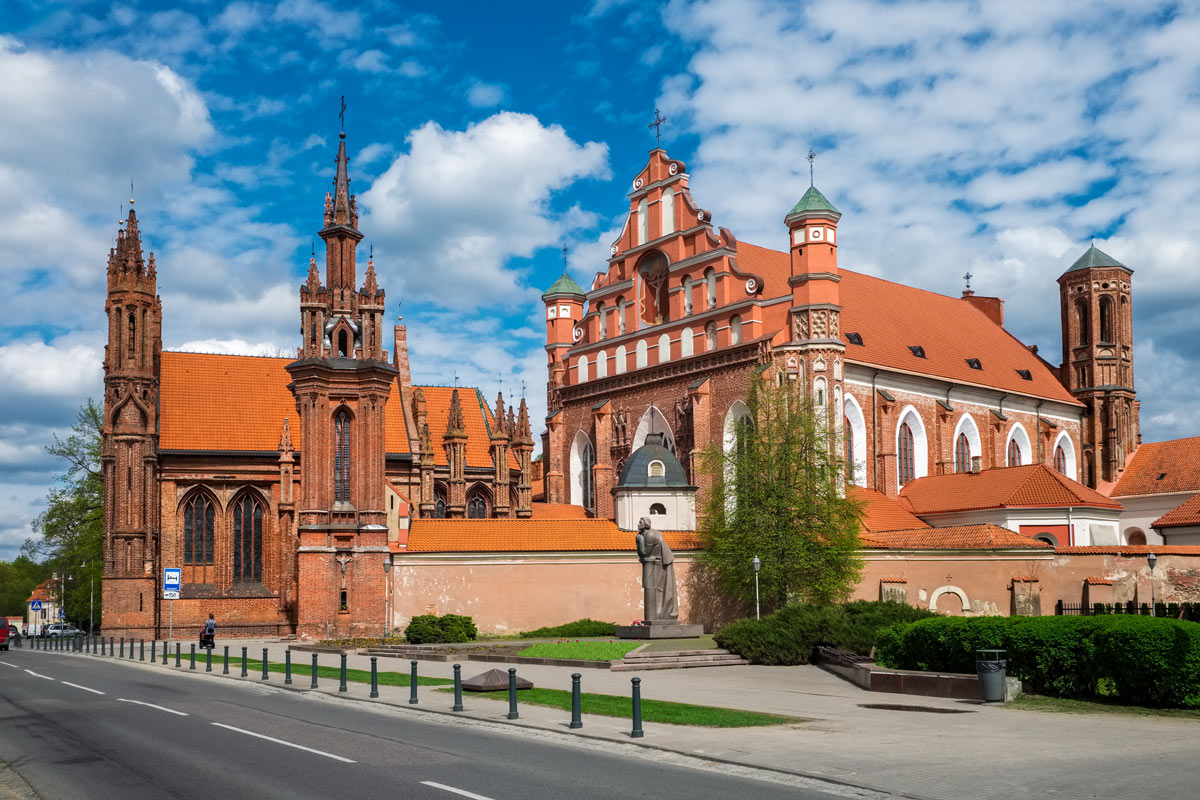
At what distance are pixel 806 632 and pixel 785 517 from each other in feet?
37.7

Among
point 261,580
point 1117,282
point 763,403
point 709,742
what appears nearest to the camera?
point 709,742

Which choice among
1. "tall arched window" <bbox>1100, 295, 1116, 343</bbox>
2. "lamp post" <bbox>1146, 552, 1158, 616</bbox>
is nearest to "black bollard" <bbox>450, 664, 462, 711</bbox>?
"lamp post" <bbox>1146, 552, 1158, 616</bbox>

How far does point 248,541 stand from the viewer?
1975 inches

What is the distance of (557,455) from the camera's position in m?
57.4

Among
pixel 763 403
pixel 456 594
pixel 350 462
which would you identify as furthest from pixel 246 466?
pixel 763 403

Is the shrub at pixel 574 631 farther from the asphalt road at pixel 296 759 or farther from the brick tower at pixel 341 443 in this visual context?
the asphalt road at pixel 296 759

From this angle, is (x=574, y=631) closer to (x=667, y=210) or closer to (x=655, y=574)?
(x=655, y=574)

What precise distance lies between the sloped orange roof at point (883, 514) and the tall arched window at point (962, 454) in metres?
7.19

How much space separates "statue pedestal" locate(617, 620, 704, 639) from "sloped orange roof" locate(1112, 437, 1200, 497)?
34439 millimetres

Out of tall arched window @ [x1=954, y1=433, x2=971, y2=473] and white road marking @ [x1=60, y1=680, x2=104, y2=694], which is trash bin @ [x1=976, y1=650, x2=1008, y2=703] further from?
tall arched window @ [x1=954, y1=433, x2=971, y2=473]

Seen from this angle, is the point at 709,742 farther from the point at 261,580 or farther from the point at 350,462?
the point at 261,580

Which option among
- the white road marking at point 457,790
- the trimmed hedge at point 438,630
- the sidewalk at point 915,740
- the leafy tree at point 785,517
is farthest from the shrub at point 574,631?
the white road marking at point 457,790

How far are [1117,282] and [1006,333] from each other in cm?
672

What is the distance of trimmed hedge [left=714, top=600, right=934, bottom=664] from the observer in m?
28.5
